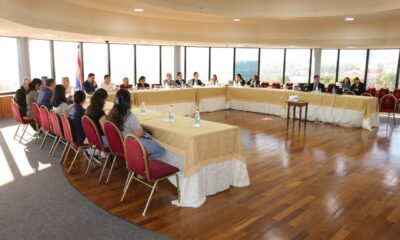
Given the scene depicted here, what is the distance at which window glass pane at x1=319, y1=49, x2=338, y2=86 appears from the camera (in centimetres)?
1410

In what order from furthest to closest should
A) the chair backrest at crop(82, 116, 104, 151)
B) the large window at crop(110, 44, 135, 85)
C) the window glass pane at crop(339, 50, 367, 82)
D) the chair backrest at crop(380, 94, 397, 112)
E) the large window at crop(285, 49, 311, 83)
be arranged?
the large window at crop(285, 49, 311, 83) < the window glass pane at crop(339, 50, 367, 82) < the large window at crop(110, 44, 135, 85) < the chair backrest at crop(380, 94, 397, 112) < the chair backrest at crop(82, 116, 104, 151)

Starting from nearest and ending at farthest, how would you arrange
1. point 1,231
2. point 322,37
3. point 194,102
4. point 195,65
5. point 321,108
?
1. point 1,231
2. point 321,108
3. point 194,102
4. point 322,37
5. point 195,65

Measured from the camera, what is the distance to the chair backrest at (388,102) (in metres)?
8.93

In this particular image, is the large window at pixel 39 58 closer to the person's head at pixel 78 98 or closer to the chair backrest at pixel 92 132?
the person's head at pixel 78 98

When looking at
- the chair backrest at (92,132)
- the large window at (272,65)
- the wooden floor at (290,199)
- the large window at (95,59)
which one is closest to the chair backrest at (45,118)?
the wooden floor at (290,199)

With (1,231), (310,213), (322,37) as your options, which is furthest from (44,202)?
(322,37)

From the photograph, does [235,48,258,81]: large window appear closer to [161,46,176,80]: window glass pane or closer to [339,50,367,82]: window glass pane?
[161,46,176,80]: window glass pane

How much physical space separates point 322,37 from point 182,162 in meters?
9.96

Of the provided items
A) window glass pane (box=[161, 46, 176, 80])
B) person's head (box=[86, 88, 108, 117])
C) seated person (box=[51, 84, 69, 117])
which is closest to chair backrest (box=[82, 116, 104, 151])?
person's head (box=[86, 88, 108, 117])

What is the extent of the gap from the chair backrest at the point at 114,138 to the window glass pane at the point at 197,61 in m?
10.6

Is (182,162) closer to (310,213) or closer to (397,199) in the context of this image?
(310,213)

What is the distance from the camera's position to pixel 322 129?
8.84 metres

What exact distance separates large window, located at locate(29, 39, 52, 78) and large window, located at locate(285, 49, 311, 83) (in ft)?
32.4

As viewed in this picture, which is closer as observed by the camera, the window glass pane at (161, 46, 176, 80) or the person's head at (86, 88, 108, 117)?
the person's head at (86, 88, 108, 117)
